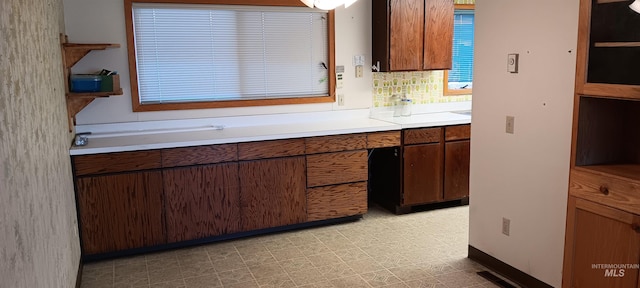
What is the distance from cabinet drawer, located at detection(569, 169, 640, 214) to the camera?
91.0 inches

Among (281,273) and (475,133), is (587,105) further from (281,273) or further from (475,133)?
(281,273)

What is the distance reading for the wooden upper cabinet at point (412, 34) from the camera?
4.75 meters

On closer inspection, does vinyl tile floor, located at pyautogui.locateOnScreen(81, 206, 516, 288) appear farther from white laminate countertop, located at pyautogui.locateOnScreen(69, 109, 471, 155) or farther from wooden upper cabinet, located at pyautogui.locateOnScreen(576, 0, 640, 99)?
wooden upper cabinet, located at pyautogui.locateOnScreen(576, 0, 640, 99)

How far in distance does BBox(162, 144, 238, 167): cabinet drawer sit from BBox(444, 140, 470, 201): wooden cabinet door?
1.98m

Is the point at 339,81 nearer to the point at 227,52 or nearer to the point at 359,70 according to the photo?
the point at 359,70

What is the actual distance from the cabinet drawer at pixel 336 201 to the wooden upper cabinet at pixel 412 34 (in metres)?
1.21

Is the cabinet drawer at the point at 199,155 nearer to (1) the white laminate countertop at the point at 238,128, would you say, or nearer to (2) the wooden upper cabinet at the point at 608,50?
(1) the white laminate countertop at the point at 238,128

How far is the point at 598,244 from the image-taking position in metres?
2.45

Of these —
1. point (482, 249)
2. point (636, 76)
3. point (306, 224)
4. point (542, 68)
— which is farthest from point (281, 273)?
point (636, 76)

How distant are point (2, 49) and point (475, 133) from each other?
2780 mm

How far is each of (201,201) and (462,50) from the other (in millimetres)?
3264

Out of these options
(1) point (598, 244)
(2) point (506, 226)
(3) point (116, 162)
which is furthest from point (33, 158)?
(2) point (506, 226)

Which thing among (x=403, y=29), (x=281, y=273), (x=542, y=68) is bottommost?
(x=281, y=273)

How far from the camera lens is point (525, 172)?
3158 millimetres
